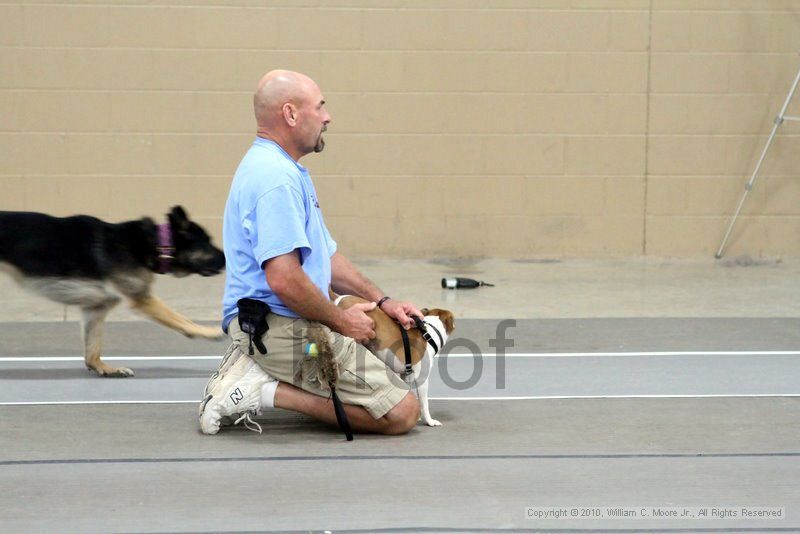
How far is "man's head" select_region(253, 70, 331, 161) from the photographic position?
14.7 feet

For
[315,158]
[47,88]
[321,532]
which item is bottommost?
[321,532]

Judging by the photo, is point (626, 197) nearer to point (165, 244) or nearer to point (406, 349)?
point (165, 244)

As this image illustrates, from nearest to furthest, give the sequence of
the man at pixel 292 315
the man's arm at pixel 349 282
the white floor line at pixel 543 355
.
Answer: the man at pixel 292 315
the man's arm at pixel 349 282
the white floor line at pixel 543 355

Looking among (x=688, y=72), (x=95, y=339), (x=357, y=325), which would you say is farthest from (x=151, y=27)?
(x=357, y=325)

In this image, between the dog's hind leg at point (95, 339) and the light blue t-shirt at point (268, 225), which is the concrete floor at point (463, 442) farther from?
the light blue t-shirt at point (268, 225)

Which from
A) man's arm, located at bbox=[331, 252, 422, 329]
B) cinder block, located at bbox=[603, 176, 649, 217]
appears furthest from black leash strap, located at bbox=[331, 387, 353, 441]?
cinder block, located at bbox=[603, 176, 649, 217]

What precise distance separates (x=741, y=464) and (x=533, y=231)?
562 cm

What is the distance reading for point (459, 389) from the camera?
17.7ft

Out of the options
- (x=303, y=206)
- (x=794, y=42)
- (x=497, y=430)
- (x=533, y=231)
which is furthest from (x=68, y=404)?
(x=794, y=42)

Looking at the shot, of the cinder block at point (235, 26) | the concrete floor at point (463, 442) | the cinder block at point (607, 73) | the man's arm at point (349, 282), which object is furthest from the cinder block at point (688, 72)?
the man's arm at point (349, 282)

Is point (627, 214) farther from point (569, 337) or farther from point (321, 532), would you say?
point (321, 532)

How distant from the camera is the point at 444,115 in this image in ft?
31.3

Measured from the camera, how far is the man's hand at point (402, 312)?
4562mm

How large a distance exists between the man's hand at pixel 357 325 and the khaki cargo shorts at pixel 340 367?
0.03 m
